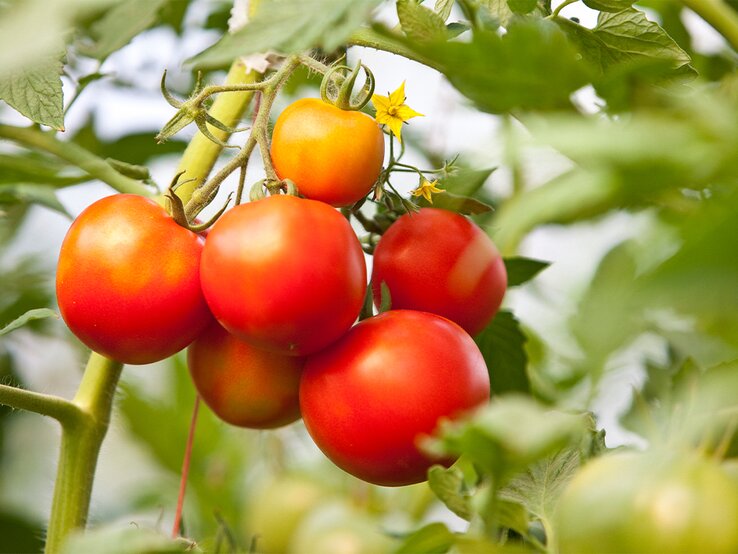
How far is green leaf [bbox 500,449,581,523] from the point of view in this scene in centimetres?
41

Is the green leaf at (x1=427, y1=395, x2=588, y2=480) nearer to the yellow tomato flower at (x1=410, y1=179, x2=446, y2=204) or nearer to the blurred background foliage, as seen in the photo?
the blurred background foliage

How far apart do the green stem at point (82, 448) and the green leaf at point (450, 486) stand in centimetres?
24

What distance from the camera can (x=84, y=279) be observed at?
0.43m

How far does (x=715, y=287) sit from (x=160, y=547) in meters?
0.20

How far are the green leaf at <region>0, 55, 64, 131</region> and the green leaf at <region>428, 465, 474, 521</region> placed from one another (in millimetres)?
269

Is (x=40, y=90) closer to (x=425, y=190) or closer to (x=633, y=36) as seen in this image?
(x=425, y=190)

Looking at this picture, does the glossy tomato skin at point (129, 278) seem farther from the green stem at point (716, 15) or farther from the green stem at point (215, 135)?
the green stem at point (716, 15)

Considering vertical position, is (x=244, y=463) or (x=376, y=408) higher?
(x=376, y=408)

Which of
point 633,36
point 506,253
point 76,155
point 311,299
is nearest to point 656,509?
point 311,299

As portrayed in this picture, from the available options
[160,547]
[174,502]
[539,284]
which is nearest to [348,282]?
[160,547]

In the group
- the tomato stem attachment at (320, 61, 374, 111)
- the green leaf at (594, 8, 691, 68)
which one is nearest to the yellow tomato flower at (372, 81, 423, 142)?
the tomato stem attachment at (320, 61, 374, 111)

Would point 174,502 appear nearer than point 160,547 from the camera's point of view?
No

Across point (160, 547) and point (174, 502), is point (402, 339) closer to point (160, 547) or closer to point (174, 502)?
point (160, 547)

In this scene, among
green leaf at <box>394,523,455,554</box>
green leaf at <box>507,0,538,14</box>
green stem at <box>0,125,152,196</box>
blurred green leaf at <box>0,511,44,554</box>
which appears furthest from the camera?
blurred green leaf at <box>0,511,44,554</box>
